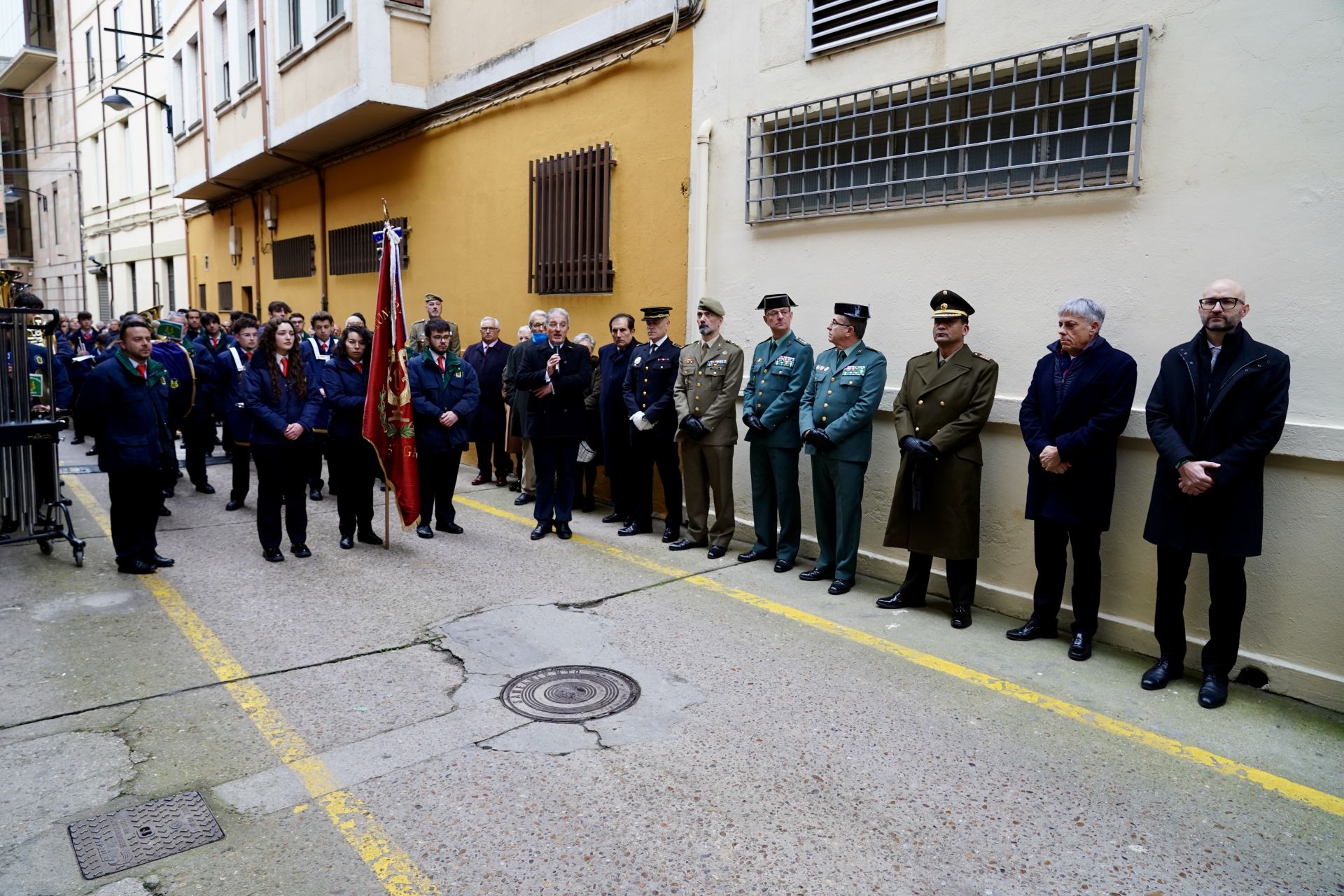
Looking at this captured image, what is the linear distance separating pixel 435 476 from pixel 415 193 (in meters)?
5.91

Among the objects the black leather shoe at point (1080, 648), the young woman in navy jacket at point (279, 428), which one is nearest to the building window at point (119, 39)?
the young woman in navy jacket at point (279, 428)

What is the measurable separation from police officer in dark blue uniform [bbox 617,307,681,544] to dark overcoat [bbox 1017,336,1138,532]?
10.5 feet

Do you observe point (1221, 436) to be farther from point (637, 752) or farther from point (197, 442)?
point (197, 442)

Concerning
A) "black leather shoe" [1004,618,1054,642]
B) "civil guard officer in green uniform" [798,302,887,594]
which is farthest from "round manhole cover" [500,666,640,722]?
"black leather shoe" [1004,618,1054,642]

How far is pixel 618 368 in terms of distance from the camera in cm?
821

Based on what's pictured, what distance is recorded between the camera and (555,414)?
777 cm

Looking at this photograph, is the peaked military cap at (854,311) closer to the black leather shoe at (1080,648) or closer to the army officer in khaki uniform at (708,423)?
the army officer in khaki uniform at (708,423)

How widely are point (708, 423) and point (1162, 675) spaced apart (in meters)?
3.66

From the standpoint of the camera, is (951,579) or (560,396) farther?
(560,396)

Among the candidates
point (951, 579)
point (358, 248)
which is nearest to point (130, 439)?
point (951, 579)

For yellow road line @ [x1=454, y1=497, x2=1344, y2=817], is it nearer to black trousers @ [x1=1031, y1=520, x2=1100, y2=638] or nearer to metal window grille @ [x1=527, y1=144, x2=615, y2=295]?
black trousers @ [x1=1031, y1=520, x2=1100, y2=638]

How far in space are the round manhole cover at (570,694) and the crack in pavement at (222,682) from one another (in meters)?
0.87

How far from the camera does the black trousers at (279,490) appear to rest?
702 centimetres

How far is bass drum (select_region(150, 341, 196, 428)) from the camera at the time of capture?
9.27m
